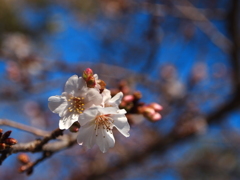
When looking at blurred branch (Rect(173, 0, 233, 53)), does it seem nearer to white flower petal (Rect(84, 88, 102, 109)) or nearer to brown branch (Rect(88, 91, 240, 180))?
brown branch (Rect(88, 91, 240, 180))

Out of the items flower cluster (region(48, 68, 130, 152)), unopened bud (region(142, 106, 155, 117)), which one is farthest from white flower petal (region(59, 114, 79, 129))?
unopened bud (region(142, 106, 155, 117))

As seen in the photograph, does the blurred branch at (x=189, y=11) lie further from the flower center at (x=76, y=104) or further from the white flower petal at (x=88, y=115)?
the white flower petal at (x=88, y=115)

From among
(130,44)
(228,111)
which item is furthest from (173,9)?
(228,111)

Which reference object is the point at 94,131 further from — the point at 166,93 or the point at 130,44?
the point at 130,44

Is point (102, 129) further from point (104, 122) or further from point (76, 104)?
point (76, 104)

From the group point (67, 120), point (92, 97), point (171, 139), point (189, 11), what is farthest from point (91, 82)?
point (189, 11)
